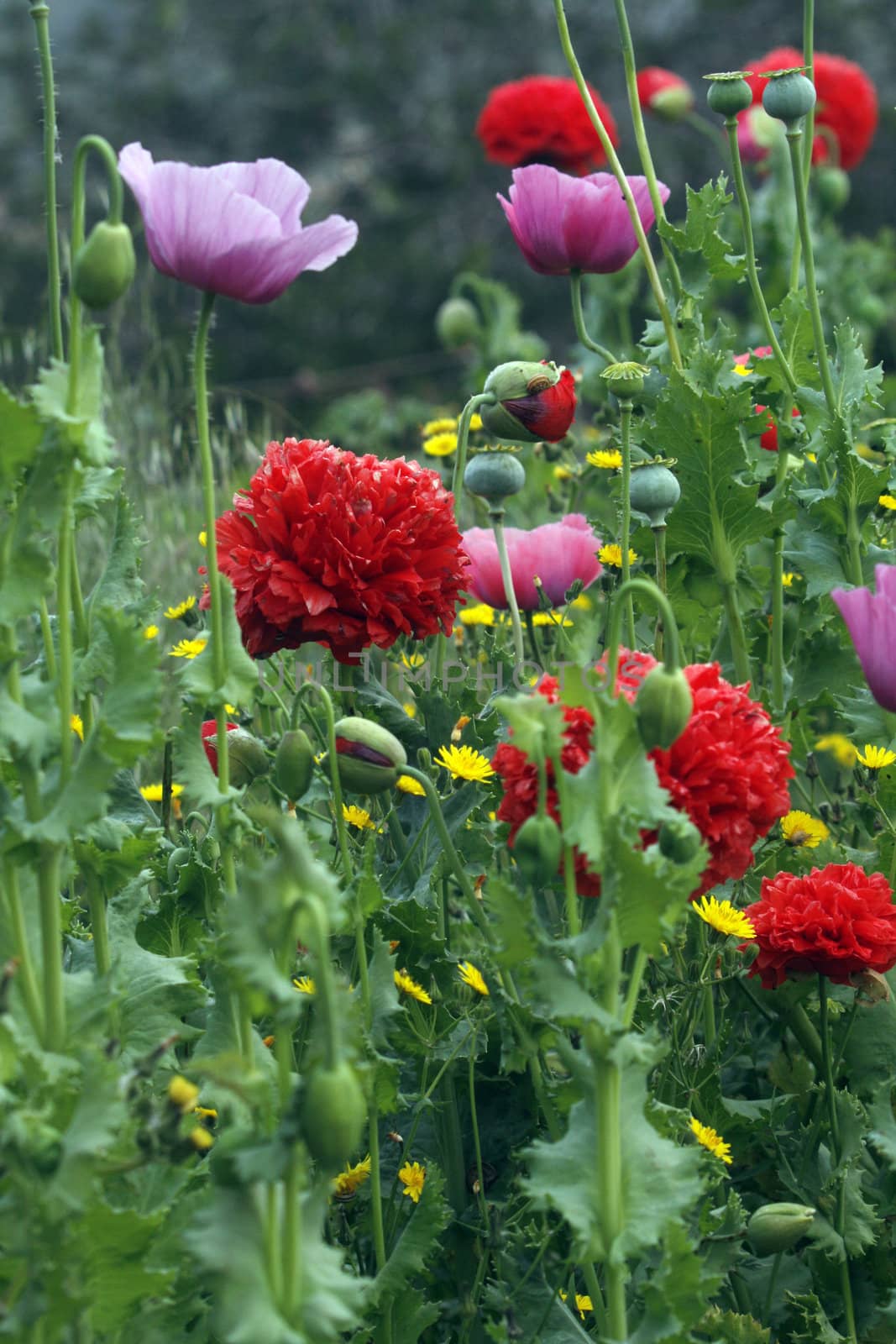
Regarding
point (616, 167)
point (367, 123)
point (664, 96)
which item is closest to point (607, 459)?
point (616, 167)

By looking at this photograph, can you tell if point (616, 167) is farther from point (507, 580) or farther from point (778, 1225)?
point (778, 1225)

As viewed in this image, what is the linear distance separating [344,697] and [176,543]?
1.16 metres

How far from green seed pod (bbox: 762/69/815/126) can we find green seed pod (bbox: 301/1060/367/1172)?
110 cm

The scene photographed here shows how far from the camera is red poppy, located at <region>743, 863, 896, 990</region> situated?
130 cm

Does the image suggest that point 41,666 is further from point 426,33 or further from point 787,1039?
point 426,33

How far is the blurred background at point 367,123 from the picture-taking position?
677cm

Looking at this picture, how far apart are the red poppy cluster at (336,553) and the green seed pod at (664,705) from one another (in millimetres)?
445

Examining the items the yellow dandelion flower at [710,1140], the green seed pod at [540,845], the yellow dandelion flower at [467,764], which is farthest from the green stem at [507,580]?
the green seed pod at [540,845]

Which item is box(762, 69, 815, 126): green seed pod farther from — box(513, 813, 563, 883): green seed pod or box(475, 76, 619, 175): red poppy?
box(475, 76, 619, 175): red poppy

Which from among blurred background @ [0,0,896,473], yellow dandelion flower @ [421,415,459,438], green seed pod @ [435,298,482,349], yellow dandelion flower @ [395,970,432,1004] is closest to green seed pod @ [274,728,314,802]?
yellow dandelion flower @ [395,970,432,1004]

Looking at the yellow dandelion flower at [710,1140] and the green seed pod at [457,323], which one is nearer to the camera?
the yellow dandelion flower at [710,1140]

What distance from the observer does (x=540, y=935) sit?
3.08 ft

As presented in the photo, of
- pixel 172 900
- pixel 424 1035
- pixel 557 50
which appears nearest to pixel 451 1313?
pixel 424 1035

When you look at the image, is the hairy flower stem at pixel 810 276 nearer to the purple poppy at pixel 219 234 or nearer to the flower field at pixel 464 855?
the flower field at pixel 464 855
